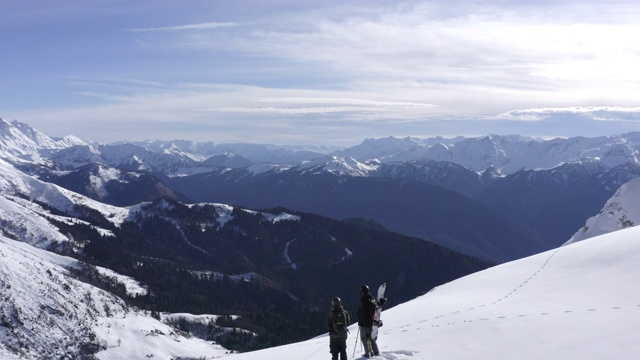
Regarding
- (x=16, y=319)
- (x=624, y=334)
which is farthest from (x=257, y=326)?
(x=624, y=334)

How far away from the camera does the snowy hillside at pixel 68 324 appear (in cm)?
12600

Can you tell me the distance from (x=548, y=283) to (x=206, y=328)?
156 meters

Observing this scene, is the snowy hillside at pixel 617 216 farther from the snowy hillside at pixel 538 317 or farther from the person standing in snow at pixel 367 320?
the person standing in snow at pixel 367 320

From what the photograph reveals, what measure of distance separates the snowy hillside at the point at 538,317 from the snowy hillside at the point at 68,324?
112732 mm

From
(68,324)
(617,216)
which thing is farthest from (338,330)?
(68,324)

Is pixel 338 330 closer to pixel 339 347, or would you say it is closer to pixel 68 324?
pixel 339 347

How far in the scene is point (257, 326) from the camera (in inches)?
7461

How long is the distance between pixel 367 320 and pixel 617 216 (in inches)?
4466

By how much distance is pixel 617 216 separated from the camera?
119062mm

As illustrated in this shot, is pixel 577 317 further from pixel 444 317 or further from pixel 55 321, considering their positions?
pixel 55 321

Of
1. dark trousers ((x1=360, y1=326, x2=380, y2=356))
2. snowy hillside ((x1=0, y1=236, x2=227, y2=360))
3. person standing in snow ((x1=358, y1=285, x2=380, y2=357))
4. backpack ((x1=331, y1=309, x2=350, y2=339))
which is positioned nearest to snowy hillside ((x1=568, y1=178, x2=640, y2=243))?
snowy hillside ((x1=0, y1=236, x2=227, y2=360))

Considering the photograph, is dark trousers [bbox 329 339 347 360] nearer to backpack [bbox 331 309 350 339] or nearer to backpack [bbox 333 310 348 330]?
backpack [bbox 331 309 350 339]

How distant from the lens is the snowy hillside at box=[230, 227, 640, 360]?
2358 cm

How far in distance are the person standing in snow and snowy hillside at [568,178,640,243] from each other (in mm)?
106037
